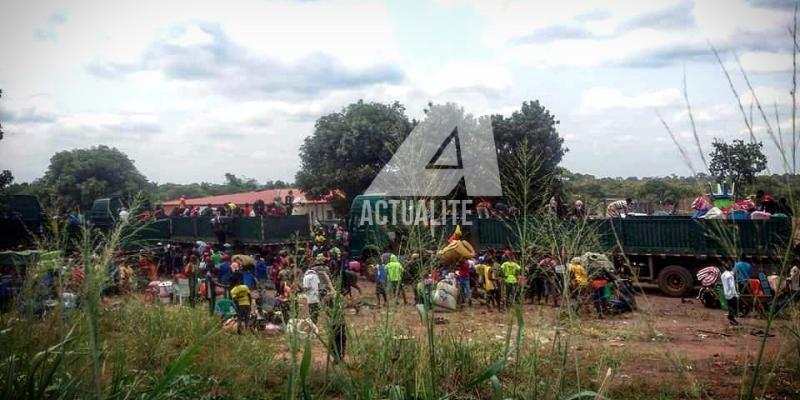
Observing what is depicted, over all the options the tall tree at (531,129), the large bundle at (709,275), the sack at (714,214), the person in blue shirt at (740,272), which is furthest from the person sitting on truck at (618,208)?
the sack at (714,214)

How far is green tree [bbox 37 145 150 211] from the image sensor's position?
38719 mm

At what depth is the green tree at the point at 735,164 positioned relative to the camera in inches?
88.5

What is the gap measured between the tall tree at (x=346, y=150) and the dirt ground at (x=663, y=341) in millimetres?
16175

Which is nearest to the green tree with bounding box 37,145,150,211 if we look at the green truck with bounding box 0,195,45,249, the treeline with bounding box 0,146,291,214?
the treeline with bounding box 0,146,291,214

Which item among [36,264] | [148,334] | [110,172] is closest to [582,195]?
[36,264]

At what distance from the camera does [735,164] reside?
249 cm

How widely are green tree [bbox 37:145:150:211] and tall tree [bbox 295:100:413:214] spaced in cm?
1576

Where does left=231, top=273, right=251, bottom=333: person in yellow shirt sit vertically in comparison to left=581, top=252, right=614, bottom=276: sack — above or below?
below

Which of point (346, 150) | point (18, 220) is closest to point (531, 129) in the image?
point (346, 150)

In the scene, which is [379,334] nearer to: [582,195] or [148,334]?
[582,195]

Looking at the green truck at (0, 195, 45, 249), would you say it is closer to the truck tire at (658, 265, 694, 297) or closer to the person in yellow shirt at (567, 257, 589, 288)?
the person in yellow shirt at (567, 257, 589, 288)

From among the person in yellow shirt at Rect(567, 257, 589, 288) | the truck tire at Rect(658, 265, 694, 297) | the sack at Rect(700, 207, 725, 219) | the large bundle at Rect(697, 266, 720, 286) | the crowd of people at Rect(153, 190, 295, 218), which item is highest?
the sack at Rect(700, 207, 725, 219)

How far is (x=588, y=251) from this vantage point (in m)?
3.65

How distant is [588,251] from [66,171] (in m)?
42.8
